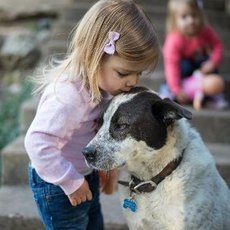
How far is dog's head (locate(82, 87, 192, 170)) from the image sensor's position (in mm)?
2494

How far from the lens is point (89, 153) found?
247 centimetres

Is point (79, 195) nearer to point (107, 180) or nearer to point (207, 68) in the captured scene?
point (107, 180)

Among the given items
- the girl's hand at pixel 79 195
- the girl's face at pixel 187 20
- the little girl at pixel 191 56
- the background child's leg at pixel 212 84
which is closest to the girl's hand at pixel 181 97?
the little girl at pixel 191 56

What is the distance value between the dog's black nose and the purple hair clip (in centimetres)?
43

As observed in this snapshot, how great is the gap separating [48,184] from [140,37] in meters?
0.82

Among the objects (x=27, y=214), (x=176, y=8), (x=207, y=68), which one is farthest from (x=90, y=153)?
(x=176, y=8)

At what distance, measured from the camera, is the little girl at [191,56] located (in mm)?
4520

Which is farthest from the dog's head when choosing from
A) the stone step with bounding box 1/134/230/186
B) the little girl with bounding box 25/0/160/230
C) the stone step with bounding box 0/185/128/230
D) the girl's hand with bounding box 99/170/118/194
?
the stone step with bounding box 1/134/230/186

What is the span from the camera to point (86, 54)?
8.23 feet

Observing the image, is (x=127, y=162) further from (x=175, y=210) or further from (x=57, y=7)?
(x=57, y=7)

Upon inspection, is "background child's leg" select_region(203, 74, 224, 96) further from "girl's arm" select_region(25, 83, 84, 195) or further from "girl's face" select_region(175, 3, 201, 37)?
"girl's arm" select_region(25, 83, 84, 195)

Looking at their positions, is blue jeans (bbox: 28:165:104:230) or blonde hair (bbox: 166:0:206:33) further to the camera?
blonde hair (bbox: 166:0:206:33)

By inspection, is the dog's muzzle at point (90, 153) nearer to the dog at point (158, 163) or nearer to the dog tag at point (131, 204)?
the dog at point (158, 163)

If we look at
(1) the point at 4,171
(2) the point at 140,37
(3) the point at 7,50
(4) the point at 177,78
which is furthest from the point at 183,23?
(3) the point at 7,50
